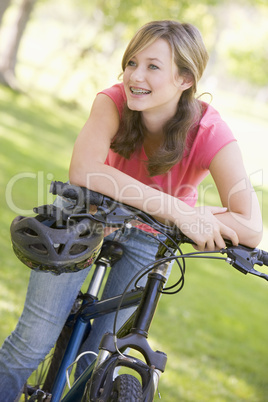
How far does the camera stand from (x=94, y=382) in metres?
1.54

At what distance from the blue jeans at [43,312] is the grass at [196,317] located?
1.64 feet

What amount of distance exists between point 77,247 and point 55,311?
583mm

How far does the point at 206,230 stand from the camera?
1.71m

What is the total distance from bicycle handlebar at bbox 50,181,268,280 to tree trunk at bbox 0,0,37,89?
40.3 feet

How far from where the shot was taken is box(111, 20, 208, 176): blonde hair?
2.06 m

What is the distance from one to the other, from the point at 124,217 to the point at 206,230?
0.85 ft

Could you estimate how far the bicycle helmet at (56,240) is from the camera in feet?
5.30

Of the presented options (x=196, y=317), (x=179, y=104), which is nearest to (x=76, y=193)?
(x=179, y=104)

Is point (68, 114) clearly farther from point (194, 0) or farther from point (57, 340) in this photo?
point (57, 340)

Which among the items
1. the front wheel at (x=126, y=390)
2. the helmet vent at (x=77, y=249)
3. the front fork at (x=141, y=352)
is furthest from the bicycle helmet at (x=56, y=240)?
the front wheel at (x=126, y=390)

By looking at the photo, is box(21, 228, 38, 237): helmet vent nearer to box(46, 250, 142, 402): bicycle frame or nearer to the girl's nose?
box(46, 250, 142, 402): bicycle frame

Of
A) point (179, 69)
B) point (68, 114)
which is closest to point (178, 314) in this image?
point (179, 69)

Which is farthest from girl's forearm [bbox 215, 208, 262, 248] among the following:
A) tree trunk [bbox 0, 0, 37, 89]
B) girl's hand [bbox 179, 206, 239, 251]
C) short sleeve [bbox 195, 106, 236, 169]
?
tree trunk [bbox 0, 0, 37, 89]

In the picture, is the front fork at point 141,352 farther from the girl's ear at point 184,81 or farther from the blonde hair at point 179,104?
the girl's ear at point 184,81
